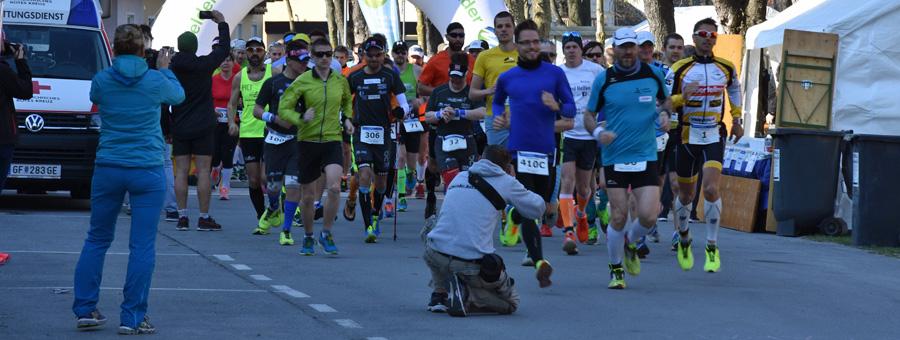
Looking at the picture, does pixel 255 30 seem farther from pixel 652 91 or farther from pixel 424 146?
pixel 652 91

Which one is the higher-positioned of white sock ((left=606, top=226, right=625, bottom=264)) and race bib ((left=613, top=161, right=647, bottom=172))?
race bib ((left=613, top=161, right=647, bottom=172))

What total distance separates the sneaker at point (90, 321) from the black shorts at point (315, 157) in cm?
502

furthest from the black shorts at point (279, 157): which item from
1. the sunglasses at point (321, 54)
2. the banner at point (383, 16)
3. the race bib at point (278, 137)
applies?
the banner at point (383, 16)

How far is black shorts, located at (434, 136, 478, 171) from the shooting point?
16141 mm

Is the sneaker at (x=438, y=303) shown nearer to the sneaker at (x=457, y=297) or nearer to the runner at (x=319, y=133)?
the sneaker at (x=457, y=297)

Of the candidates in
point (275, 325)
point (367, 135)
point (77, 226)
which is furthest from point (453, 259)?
point (77, 226)

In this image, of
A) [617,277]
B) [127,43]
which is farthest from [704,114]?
[127,43]

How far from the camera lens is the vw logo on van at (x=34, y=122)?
18281 mm

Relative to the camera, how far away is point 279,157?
16.1m

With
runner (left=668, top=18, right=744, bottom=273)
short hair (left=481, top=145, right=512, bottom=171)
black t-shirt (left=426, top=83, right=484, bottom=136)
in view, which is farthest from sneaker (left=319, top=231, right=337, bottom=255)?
short hair (left=481, top=145, right=512, bottom=171)

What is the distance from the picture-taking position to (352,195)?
60.6ft

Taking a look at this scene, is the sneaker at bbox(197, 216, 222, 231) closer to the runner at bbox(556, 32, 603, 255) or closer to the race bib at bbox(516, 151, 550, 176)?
the runner at bbox(556, 32, 603, 255)

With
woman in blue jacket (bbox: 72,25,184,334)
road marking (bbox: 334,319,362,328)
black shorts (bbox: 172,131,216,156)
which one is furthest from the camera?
black shorts (bbox: 172,131,216,156)

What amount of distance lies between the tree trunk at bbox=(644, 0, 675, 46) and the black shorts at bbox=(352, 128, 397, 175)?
14.8 metres
